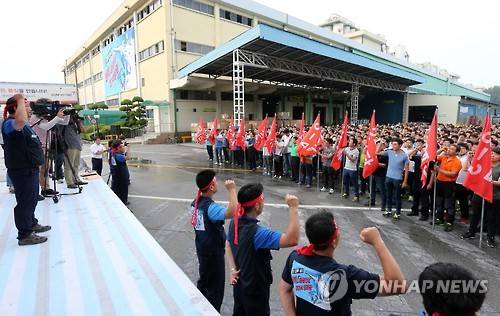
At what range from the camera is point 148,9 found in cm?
3056

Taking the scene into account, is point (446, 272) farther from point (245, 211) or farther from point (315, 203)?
point (315, 203)

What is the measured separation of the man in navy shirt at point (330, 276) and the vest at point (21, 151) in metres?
3.39

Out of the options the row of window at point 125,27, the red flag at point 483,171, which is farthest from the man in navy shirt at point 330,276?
the row of window at point 125,27

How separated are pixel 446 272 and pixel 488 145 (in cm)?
509

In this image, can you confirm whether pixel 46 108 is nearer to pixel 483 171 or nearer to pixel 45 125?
pixel 45 125

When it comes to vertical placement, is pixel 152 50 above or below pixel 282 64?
above

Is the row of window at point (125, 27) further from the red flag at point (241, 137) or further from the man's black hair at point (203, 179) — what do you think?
the man's black hair at point (203, 179)

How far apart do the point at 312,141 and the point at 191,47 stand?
2347cm

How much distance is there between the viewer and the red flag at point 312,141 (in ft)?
31.4

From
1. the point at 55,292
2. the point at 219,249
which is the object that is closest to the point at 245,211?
the point at 219,249

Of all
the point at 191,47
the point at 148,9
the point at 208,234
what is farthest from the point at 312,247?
the point at 148,9

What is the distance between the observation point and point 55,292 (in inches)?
107

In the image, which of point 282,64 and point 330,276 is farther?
point 282,64

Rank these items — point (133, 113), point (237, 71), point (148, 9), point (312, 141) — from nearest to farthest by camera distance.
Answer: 1. point (312, 141)
2. point (237, 71)
3. point (133, 113)
4. point (148, 9)
